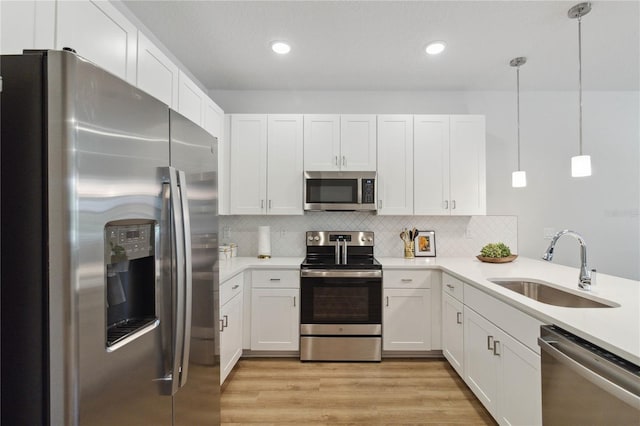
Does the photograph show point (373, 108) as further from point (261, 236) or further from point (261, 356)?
point (261, 356)

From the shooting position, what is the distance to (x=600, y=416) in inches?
44.8

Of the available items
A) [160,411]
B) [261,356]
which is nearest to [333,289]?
[261,356]

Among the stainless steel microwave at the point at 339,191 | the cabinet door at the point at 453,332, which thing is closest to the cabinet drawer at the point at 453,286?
the cabinet door at the point at 453,332

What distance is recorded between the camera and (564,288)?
191 cm

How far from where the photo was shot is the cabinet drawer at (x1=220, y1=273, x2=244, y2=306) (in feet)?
7.51

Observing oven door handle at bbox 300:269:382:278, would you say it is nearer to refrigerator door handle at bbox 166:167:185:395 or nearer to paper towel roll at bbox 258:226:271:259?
paper towel roll at bbox 258:226:271:259

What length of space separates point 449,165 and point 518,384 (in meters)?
2.05

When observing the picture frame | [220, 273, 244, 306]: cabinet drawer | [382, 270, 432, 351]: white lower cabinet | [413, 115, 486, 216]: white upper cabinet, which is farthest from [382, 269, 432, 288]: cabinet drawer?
[220, 273, 244, 306]: cabinet drawer

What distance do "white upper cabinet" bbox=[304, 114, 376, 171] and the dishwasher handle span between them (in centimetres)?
211

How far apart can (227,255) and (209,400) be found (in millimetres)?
1881

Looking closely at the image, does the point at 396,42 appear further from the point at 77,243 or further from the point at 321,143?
the point at 77,243

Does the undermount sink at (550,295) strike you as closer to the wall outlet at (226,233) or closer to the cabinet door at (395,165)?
the cabinet door at (395,165)

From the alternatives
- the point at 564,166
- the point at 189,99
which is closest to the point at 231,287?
the point at 189,99

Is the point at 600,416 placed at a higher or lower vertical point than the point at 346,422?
higher
